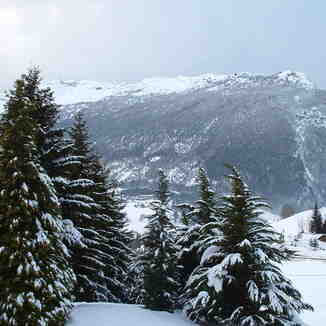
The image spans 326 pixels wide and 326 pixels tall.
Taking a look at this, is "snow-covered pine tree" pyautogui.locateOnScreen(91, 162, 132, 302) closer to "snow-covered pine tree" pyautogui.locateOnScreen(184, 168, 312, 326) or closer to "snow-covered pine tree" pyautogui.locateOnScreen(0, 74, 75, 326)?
"snow-covered pine tree" pyautogui.locateOnScreen(184, 168, 312, 326)

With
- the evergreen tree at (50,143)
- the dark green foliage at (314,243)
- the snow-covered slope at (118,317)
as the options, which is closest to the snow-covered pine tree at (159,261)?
the snow-covered slope at (118,317)

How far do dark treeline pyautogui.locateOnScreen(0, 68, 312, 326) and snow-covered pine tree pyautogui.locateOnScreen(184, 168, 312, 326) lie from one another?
0.04 m

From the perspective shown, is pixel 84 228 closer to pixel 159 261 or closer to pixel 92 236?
pixel 92 236

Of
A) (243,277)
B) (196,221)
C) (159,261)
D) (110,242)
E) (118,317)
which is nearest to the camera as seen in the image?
(118,317)

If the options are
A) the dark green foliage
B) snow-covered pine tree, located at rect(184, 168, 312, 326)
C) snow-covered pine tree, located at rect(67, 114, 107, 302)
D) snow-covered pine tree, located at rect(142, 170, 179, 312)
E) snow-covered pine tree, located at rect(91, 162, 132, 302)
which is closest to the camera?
snow-covered pine tree, located at rect(184, 168, 312, 326)

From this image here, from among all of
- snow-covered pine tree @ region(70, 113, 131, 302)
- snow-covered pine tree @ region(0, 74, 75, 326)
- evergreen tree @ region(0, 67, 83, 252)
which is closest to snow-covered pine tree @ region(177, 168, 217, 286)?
snow-covered pine tree @ region(70, 113, 131, 302)

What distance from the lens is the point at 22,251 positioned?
1159 centimetres

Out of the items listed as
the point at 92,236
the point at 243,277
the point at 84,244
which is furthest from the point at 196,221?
the point at 84,244

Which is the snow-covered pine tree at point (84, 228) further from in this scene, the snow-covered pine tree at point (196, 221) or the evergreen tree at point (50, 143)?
the snow-covered pine tree at point (196, 221)

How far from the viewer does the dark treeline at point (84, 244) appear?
11.7 metres

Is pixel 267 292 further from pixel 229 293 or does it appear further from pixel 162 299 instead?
pixel 162 299

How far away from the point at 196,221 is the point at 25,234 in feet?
37.9

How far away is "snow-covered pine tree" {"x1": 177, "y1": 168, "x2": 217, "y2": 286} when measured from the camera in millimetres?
20594

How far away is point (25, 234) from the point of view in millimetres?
11688
